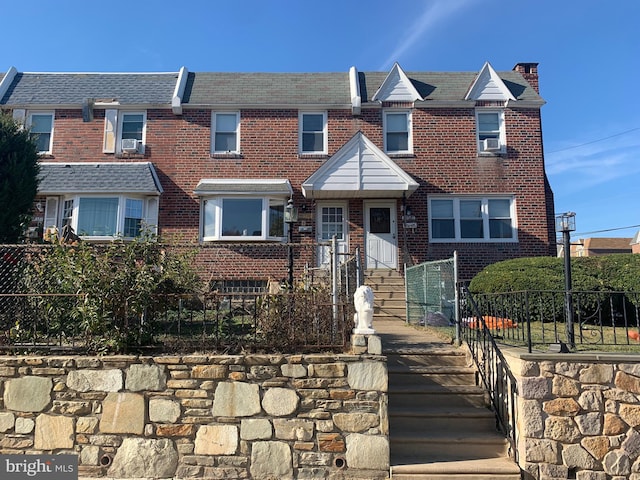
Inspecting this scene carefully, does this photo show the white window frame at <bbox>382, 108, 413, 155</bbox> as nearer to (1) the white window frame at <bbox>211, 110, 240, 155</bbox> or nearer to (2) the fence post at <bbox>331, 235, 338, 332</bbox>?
(1) the white window frame at <bbox>211, 110, 240, 155</bbox>

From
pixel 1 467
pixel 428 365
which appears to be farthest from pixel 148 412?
pixel 428 365

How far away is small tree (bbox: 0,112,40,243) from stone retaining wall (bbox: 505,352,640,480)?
742 centimetres

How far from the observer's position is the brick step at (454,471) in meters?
4.65

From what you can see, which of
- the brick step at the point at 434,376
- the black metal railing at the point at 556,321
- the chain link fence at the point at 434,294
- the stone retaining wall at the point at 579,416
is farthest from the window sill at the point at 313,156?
the stone retaining wall at the point at 579,416

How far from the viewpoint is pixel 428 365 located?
6277mm

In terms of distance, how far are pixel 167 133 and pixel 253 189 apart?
3375mm

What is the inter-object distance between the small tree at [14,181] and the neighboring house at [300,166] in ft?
17.3

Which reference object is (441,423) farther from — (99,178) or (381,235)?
(99,178)

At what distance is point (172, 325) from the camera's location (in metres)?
5.67

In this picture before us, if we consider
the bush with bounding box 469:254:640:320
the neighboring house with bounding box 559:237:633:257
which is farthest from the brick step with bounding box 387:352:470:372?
the neighboring house with bounding box 559:237:633:257

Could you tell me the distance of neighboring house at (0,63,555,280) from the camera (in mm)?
12961

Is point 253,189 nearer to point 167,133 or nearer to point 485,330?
point 167,133

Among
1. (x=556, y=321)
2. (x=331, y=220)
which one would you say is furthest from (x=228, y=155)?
(x=556, y=321)

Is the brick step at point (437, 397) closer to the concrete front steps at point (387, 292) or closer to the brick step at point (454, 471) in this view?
the brick step at point (454, 471)
